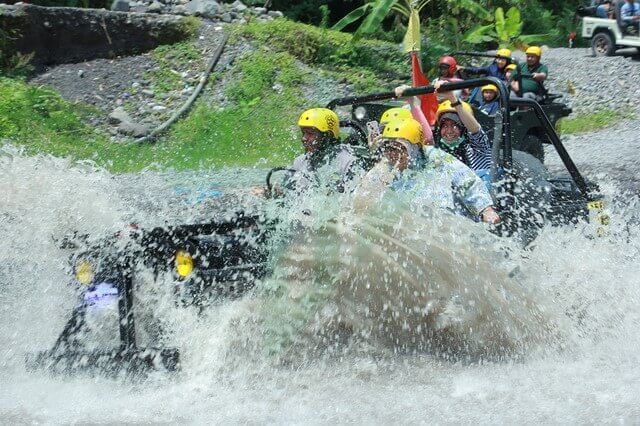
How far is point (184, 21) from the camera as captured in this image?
16172 mm

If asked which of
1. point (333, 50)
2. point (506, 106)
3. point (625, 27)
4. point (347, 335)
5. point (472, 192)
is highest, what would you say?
point (625, 27)

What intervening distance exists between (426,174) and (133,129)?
825 centimetres

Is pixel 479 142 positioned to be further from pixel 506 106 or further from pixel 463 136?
pixel 506 106

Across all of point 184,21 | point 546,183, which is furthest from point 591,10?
point 546,183

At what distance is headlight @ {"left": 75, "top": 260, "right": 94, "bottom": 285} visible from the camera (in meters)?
5.30

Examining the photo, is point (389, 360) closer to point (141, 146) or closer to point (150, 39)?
point (141, 146)

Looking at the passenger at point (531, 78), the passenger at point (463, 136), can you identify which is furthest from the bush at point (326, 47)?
the passenger at point (463, 136)

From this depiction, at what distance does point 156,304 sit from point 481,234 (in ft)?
6.02

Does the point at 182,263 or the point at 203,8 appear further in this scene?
the point at 203,8

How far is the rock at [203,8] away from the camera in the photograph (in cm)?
1692

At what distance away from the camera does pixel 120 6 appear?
1716cm

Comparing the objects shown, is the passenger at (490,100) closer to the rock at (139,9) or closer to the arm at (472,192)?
the arm at (472,192)

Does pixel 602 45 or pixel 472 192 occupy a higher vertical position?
pixel 602 45

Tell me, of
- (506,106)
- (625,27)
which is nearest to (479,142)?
(506,106)
